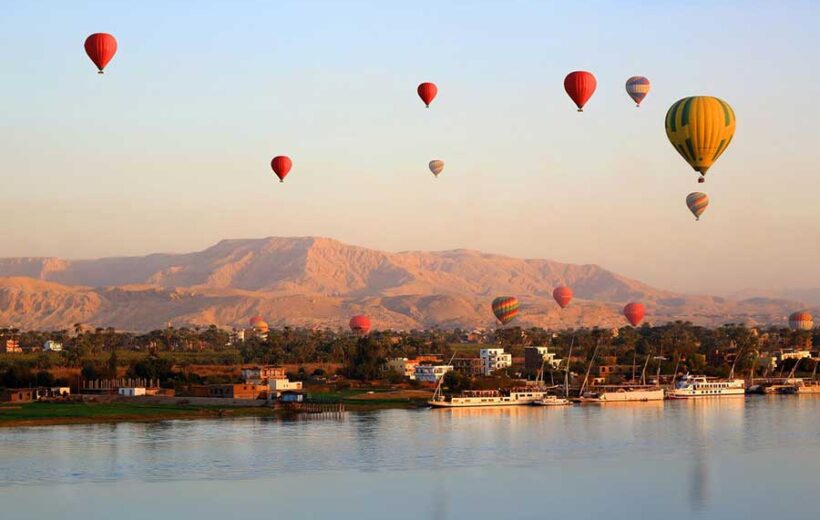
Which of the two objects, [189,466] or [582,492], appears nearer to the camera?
[582,492]

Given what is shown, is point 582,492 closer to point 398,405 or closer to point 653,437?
point 653,437

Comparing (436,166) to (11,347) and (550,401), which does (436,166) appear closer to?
(550,401)

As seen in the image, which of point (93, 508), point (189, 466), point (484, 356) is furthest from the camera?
point (484, 356)

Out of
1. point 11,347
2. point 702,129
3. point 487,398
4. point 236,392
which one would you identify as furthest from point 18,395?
point 11,347

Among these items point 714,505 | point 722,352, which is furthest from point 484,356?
point 714,505

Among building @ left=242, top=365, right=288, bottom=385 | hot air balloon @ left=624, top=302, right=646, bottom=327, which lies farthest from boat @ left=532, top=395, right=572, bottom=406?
hot air balloon @ left=624, top=302, right=646, bottom=327

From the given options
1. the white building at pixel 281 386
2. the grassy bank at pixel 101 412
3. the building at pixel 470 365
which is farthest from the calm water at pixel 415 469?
the building at pixel 470 365
